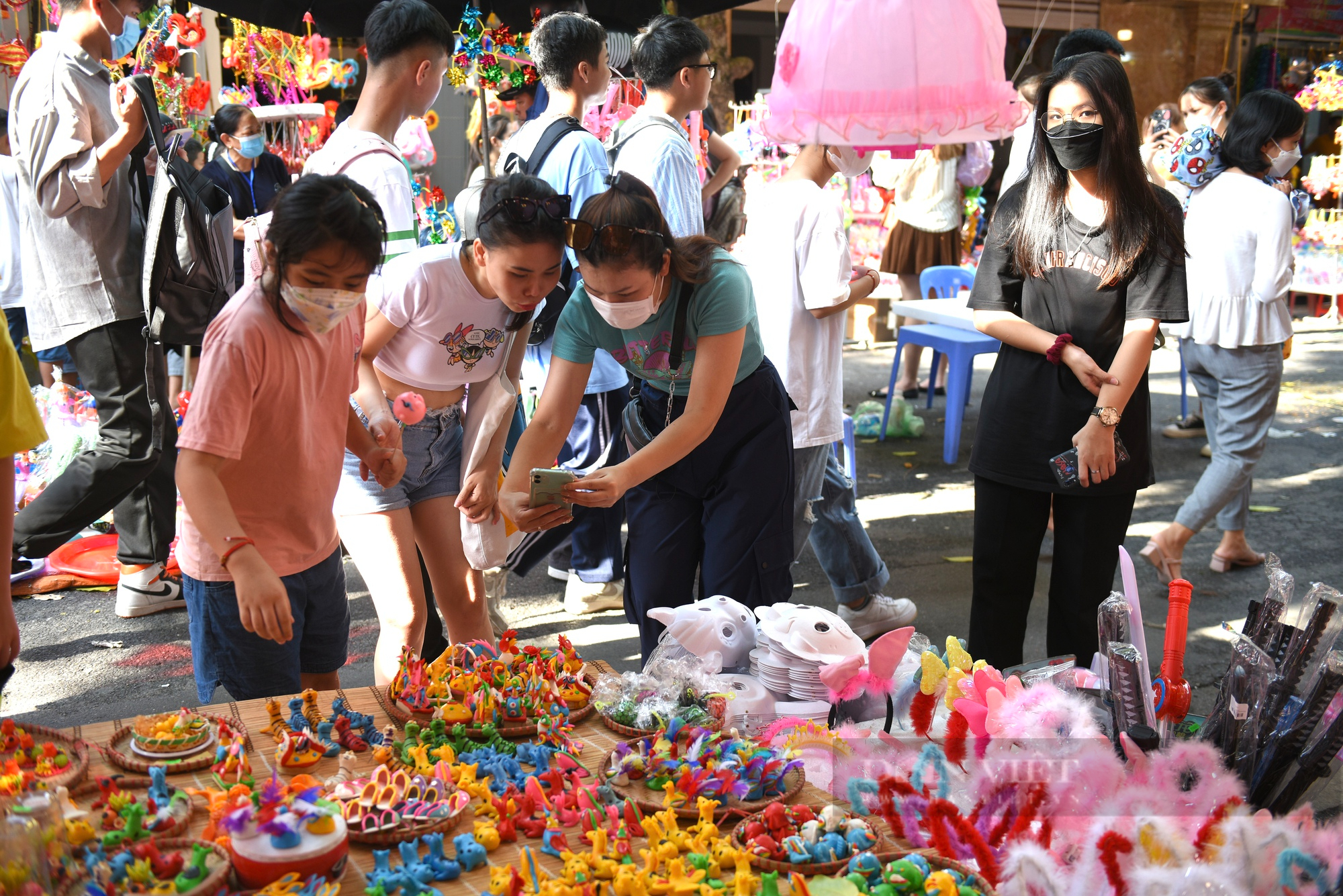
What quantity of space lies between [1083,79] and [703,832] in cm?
191

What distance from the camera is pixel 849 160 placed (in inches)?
123

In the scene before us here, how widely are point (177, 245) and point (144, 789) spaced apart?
2346mm

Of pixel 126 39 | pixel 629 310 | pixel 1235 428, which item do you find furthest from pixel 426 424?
pixel 1235 428

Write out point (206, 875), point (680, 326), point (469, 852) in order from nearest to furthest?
point (206, 875), point (469, 852), point (680, 326)

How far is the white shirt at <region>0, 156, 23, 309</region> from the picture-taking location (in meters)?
4.27

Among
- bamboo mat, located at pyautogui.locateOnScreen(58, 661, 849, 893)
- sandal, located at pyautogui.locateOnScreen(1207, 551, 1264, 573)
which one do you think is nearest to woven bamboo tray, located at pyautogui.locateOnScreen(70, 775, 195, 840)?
bamboo mat, located at pyautogui.locateOnScreen(58, 661, 849, 893)

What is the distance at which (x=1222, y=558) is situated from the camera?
4254 mm

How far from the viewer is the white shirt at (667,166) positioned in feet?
11.6

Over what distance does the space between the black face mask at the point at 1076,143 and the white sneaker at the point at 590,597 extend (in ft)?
7.30

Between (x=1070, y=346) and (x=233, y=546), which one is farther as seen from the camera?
(x=1070, y=346)

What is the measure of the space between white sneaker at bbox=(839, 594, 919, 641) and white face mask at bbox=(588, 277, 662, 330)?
73.2 inches

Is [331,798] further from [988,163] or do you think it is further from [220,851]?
[988,163]

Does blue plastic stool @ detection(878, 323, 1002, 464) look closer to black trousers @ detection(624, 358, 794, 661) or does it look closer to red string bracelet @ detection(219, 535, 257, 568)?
black trousers @ detection(624, 358, 794, 661)

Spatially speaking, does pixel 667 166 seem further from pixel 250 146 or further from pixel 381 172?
pixel 250 146
